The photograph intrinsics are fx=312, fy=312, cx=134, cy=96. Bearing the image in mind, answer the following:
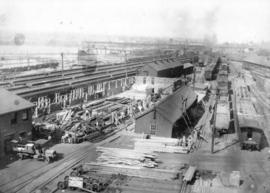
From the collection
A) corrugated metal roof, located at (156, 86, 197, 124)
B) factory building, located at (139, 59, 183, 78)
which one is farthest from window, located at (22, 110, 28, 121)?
factory building, located at (139, 59, 183, 78)

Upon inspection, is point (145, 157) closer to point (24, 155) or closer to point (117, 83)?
point (24, 155)

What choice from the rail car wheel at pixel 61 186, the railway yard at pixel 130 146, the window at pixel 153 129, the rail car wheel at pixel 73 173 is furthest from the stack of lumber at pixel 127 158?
the window at pixel 153 129

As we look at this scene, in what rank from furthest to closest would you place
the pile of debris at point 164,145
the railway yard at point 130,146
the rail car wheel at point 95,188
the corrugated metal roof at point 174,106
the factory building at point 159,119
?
1. the corrugated metal roof at point 174,106
2. the factory building at point 159,119
3. the pile of debris at point 164,145
4. the railway yard at point 130,146
5. the rail car wheel at point 95,188

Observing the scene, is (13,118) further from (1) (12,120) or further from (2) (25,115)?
(2) (25,115)

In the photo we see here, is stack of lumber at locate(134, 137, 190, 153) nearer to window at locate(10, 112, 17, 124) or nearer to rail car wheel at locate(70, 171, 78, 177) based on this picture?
rail car wheel at locate(70, 171, 78, 177)

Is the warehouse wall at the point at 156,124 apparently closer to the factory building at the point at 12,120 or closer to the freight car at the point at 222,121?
the freight car at the point at 222,121

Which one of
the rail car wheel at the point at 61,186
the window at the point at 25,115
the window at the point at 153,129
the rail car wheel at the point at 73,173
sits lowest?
the rail car wheel at the point at 61,186

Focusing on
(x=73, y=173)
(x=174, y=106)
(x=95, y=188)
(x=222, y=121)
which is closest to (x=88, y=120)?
(x=174, y=106)
